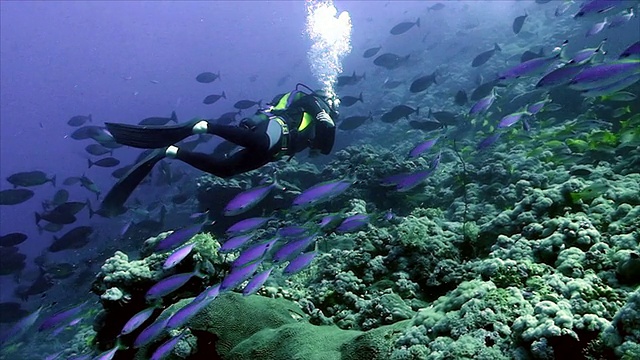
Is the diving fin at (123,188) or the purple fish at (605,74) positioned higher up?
the purple fish at (605,74)

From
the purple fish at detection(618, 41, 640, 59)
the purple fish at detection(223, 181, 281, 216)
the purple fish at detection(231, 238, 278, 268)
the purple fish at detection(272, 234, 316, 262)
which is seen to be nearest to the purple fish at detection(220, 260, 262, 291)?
the purple fish at detection(231, 238, 278, 268)

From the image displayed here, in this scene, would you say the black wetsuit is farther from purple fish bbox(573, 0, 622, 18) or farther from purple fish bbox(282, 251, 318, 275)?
purple fish bbox(573, 0, 622, 18)

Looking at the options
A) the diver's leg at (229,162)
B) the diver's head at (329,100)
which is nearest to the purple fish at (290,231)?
the diver's leg at (229,162)

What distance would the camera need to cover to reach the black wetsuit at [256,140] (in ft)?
17.3

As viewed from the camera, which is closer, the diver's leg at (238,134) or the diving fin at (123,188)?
the diving fin at (123,188)

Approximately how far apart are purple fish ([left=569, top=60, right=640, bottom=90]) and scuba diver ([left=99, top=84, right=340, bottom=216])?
131 inches

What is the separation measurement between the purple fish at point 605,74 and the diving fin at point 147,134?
14.3ft

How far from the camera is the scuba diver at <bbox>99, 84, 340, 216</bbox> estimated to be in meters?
4.82

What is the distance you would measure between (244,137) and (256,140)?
0.16 metres

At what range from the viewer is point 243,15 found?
136m

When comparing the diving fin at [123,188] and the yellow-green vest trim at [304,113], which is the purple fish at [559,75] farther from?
the diving fin at [123,188]

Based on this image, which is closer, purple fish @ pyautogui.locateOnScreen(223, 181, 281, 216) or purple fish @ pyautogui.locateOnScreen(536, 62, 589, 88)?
purple fish @ pyautogui.locateOnScreen(223, 181, 281, 216)

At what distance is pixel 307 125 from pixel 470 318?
361 cm

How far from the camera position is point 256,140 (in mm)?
5344
